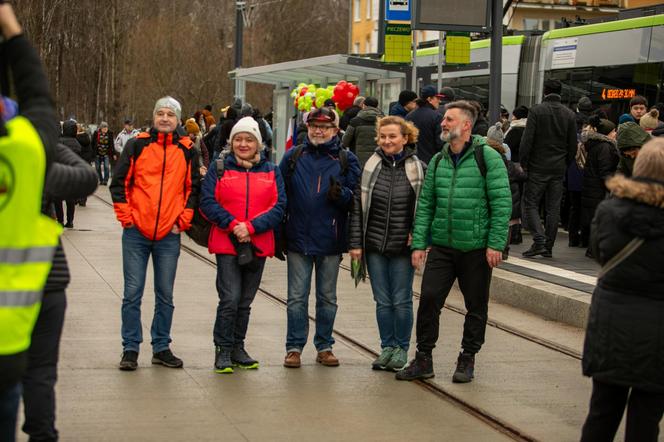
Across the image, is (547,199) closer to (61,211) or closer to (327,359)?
(327,359)

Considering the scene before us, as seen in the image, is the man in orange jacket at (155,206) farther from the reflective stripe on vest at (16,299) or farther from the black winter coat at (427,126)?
the black winter coat at (427,126)

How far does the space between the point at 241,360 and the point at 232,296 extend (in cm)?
44

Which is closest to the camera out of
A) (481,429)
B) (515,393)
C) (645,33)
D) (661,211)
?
(661,211)

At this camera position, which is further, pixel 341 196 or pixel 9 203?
pixel 341 196

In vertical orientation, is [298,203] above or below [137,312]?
above

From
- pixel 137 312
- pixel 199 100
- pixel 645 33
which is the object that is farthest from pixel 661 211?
pixel 199 100

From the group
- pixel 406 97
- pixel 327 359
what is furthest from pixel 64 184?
pixel 406 97

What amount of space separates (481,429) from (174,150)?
9.23 ft

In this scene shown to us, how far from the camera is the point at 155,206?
8438 mm

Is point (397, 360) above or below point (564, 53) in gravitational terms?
below

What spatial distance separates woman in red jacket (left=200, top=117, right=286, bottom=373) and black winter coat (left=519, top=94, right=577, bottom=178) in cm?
614

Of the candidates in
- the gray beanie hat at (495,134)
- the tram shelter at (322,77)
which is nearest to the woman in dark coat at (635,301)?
the gray beanie hat at (495,134)

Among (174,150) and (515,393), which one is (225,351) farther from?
(515,393)

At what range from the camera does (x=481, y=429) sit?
7105mm
